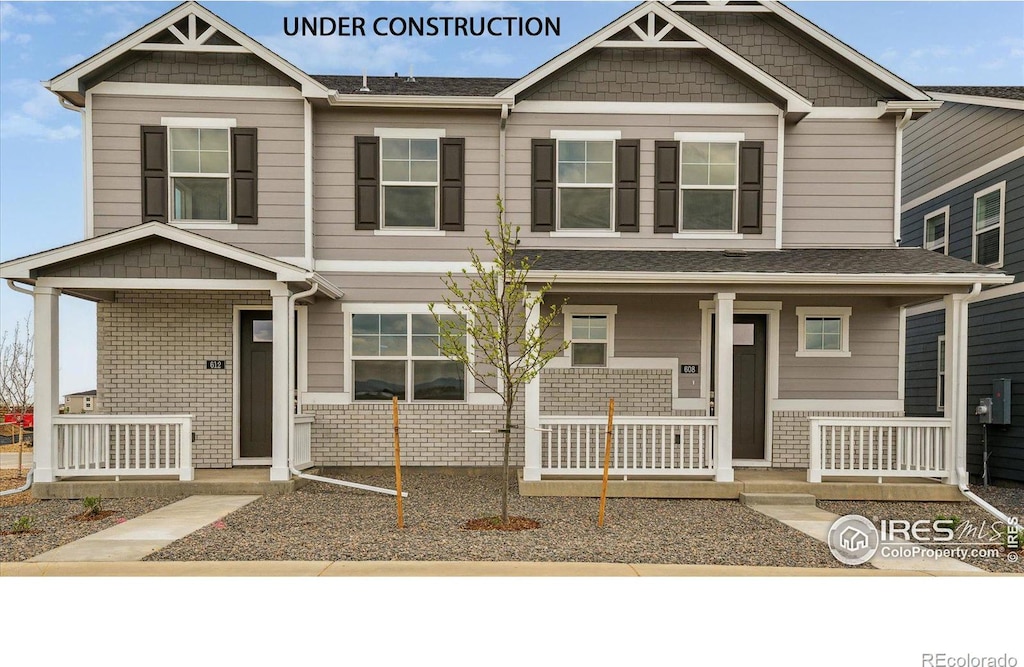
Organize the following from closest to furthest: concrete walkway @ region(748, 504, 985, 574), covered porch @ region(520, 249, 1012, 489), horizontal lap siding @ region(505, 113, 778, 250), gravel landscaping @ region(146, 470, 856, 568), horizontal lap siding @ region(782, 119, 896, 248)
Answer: concrete walkway @ region(748, 504, 985, 574)
gravel landscaping @ region(146, 470, 856, 568)
covered porch @ region(520, 249, 1012, 489)
horizontal lap siding @ region(505, 113, 778, 250)
horizontal lap siding @ region(782, 119, 896, 248)

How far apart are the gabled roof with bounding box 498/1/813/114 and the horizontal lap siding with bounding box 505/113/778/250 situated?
0.47 metres

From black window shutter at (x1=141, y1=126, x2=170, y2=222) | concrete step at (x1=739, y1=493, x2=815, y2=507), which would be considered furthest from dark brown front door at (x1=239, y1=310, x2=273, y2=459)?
concrete step at (x1=739, y1=493, x2=815, y2=507)

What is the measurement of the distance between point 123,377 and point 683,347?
857 cm

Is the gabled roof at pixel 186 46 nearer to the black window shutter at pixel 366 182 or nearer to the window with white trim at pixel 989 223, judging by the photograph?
the black window shutter at pixel 366 182

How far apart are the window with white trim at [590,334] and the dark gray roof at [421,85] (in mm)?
3661

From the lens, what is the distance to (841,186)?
10742 mm

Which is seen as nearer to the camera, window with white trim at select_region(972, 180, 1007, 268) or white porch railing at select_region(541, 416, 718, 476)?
white porch railing at select_region(541, 416, 718, 476)

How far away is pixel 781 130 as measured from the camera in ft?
34.2

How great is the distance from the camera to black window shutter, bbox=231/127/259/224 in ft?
33.4

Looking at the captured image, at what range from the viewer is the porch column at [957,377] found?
8930mm

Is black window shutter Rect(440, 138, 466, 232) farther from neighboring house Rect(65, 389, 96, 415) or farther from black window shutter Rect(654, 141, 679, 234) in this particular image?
neighboring house Rect(65, 389, 96, 415)

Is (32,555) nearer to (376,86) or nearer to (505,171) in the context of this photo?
(505,171)

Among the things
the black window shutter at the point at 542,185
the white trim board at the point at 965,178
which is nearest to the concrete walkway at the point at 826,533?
the black window shutter at the point at 542,185

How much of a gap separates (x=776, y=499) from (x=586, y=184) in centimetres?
534
